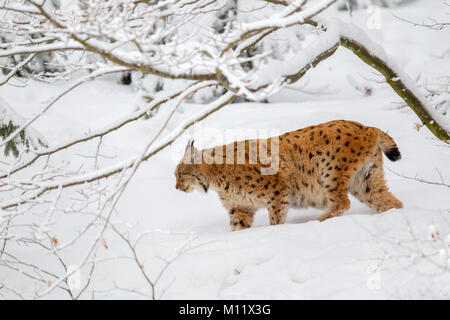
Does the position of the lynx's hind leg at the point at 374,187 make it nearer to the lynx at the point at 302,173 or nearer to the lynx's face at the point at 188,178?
the lynx at the point at 302,173

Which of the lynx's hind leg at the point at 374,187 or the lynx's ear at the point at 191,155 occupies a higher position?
the lynx's ear at the point at 191,155

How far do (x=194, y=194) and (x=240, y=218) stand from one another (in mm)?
1662

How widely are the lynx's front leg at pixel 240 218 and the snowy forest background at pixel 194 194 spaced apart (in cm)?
25

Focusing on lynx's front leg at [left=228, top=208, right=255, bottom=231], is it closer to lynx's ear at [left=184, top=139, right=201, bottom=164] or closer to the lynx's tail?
lynx's ear at [left=184, top=139, right=201, bottom=164]

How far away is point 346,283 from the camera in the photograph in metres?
3.73

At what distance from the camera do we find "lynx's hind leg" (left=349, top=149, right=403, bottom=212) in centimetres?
551

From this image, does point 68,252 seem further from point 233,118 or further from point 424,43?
point 424,43

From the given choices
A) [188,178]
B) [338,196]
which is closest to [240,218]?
[188,178]

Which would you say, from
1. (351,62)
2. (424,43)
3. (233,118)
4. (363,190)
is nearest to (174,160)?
(233,118)

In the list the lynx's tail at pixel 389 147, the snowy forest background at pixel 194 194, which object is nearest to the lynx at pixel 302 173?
the lynx's tail at pixel 389 147

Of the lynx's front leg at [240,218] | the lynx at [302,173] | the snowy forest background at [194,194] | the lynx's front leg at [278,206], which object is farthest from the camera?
the lynx's front leg at [240,218]

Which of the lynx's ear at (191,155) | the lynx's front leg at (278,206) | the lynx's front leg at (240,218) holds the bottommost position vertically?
the lynx's front leg at (240,218)

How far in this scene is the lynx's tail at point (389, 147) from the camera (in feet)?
17.7

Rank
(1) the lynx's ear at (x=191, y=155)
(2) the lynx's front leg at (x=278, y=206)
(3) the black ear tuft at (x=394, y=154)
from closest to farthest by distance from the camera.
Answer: (3) the black ear tuft at (x=394, y=154)
(2) the lynx's front leg at (x=278, y=206)
(1) the lynx's ear at (x=191, y=155)
